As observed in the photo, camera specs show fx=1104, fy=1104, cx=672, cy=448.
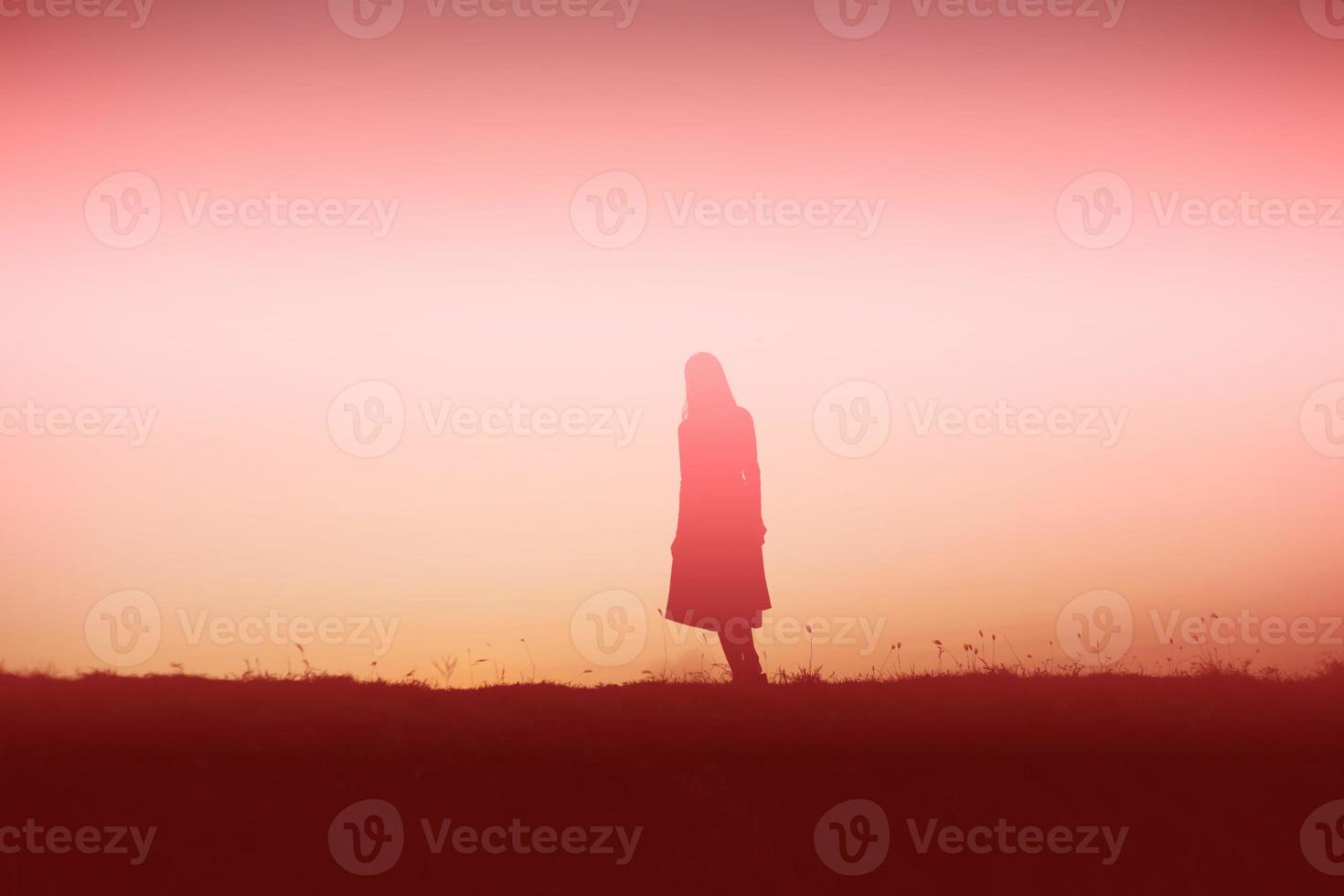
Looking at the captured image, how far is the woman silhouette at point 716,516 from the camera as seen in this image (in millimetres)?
12648

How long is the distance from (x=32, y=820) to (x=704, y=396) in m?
7.72

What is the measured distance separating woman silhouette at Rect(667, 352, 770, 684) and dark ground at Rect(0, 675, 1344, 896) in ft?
8.76

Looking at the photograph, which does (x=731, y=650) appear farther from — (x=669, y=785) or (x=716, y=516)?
(x=669, y=785)

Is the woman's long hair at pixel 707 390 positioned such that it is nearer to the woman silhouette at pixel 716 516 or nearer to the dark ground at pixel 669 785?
the woman silhouette at pixel 716 516

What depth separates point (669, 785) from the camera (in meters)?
8.26

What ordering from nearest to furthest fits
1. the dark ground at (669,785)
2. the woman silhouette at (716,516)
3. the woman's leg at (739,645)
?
the dark ground at (669,785), the woman's leg at (739,645), the woman silhouette at (716,516)

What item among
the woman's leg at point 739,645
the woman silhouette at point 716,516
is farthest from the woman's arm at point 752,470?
the woman's leg at point 739,645

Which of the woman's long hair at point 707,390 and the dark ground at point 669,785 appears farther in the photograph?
the woman's long hair at point 707,390

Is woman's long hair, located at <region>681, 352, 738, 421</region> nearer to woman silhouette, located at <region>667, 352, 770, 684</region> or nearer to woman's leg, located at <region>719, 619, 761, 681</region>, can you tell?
woman silhouette, located at <region>667, 352, 770, 684</region>

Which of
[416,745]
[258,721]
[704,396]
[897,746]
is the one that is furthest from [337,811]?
[704,396]

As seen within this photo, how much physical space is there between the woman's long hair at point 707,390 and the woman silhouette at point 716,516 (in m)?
0.01

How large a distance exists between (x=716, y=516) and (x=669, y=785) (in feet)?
16.0

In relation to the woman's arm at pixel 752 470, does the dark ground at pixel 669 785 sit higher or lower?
lower

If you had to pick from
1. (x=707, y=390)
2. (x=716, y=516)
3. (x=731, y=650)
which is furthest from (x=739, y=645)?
(x=707, y=390)
